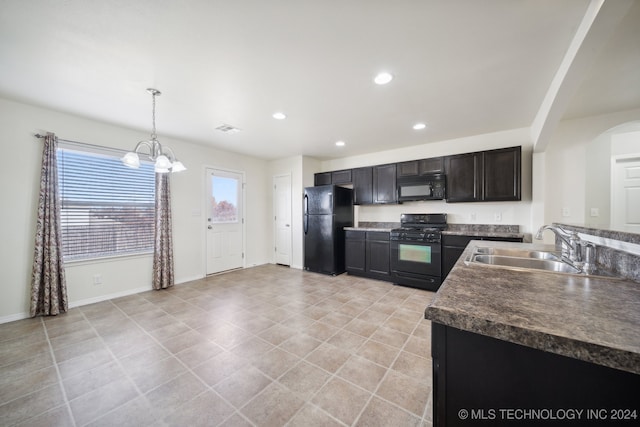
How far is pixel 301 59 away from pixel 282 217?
382cm

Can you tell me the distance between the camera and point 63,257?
2.96 metres

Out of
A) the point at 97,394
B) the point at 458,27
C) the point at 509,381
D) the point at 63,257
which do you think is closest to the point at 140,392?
the point at 97,394

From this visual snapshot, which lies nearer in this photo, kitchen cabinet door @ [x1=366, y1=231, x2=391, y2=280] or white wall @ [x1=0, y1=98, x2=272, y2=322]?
white wall @ [x1=0, y1=98, x2=272, y2=322]

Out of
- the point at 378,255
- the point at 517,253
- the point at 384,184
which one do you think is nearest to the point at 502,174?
the point at 384,184

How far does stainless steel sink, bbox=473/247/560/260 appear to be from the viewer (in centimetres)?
180

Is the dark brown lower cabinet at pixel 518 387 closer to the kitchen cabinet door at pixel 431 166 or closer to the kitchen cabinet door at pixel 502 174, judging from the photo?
the kitchen cabinet door at pixel 502 174

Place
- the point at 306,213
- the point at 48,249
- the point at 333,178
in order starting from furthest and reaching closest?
the point at 333,178 < the point at 306,213 < the point at 48,249

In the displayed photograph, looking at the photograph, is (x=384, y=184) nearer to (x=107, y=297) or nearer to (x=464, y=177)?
(x=464, y=177)

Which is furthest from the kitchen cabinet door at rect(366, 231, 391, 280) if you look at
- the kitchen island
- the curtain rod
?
the curtain rod

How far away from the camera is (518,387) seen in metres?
0.70

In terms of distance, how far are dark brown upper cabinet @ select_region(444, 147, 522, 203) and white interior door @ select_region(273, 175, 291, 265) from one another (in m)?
3.19

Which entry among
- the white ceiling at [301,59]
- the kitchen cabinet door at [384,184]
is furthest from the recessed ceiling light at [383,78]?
the kitchen cabinet door at [384,184]

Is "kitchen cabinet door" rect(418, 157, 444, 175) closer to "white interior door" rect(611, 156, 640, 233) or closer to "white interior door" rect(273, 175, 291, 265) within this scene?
"white interior door" rect(611, 156, 640, 233)

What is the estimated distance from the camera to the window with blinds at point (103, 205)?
306cm
